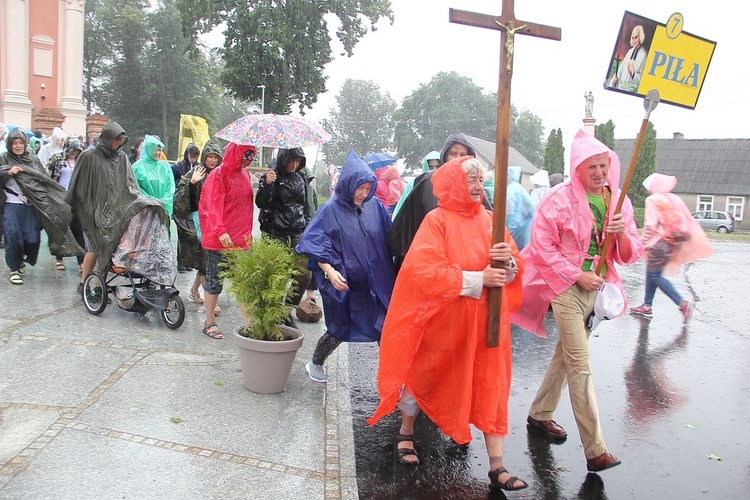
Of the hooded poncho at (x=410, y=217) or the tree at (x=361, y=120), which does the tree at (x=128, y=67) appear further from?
the hooded poncho at (x=410, y=217)

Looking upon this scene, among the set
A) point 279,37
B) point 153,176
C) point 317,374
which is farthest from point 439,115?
point 317,374

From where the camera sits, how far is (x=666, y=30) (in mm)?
3979

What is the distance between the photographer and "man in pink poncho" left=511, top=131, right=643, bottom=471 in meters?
4.03

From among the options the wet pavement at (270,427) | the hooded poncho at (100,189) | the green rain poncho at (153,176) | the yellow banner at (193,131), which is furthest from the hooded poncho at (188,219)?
the yellow banner at (193,131)

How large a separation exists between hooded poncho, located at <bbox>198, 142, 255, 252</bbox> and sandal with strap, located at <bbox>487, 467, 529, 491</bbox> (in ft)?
10.6

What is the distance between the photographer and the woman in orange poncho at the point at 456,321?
12.0 feet

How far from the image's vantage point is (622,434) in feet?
15.6

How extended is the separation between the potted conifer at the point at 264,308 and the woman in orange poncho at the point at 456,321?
119 centimetres

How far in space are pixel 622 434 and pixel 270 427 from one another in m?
2.60

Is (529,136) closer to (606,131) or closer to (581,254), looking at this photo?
(606,131)

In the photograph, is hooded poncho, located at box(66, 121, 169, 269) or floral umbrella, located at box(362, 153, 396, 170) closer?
hooded poncho, located at box(66, 121, 169, 269)

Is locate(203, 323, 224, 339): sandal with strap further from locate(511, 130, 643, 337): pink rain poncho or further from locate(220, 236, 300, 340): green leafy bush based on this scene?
locate(511, 130, 643, 337): pink rain poncho

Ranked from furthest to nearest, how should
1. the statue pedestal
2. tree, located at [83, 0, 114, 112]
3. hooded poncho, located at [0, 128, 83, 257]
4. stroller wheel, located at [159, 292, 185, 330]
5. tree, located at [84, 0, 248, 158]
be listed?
1. tree, located at [83, 0, 114, 112]
2. tree, located at [84, 0, 248, 158]
3. the statue pedestal
4. hooded poncho, located at [0, 128, 83, 257]
5. stroller wheel, located at [159, 292, 185, 330]

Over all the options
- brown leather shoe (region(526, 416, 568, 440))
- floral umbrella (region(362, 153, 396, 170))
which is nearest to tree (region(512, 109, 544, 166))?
floral umbrella (region(362, 153, 396, 170))
